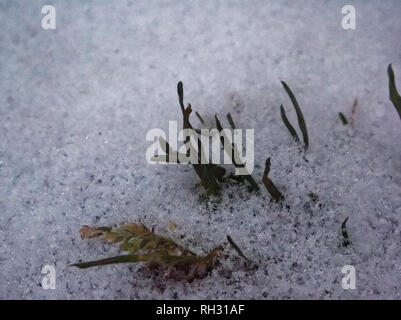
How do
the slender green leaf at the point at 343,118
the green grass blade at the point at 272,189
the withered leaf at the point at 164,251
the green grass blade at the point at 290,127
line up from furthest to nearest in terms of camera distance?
1. the slender green leaf at the point at 343,118
2. the green grass blade at the point at 290,127
3. the green grass blade at the point at 272,189
4. the withered leaf at the point at 164,251

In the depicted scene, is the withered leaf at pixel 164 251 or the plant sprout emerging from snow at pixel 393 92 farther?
the plant sprout emerging from snow at pixel 393 92

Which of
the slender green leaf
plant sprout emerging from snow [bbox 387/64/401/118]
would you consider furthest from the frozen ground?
plant sprout emerging from snow [bbox 387/64/401/118]

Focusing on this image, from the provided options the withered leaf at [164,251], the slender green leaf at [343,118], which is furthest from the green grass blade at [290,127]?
the withered leaf at [164,251]

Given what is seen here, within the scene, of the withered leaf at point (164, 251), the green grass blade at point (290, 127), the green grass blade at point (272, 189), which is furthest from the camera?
the green grass blade at point (290, 127)

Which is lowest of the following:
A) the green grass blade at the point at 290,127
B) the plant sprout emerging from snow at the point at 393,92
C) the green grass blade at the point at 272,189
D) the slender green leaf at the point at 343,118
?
the green grass blade at the point at 272,189

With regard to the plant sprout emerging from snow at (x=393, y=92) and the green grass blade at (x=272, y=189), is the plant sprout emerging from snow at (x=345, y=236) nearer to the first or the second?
the green grass blade at (x=272, y=189)

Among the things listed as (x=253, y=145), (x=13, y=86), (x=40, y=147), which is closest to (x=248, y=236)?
(x=253, y=145)

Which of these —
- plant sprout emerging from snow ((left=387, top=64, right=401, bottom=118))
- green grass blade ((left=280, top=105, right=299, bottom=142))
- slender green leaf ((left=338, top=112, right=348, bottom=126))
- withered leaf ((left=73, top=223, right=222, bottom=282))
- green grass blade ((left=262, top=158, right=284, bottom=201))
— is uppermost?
plant sprout emerging from snow ((left=387, top=64, right=401, bottom=118))

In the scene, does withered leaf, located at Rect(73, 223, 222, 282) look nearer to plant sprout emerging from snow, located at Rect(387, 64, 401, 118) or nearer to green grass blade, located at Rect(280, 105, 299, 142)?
green grass blade, located at Rect(280, 105, 299, 142)
